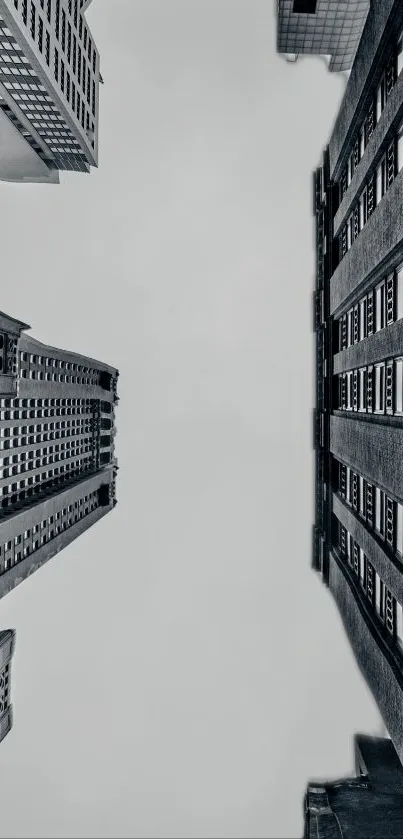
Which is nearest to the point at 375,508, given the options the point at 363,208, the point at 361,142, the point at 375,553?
the point at 375,553

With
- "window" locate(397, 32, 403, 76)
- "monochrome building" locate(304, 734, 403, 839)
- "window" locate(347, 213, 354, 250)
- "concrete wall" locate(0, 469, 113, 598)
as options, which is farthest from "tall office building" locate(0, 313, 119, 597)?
"window" locate(397, 32, 403, 76)

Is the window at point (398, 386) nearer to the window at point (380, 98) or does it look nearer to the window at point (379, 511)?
the window at point (379, 511)

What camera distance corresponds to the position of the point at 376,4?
3984 centimetres

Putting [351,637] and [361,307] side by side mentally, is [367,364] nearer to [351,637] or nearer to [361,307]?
[361,307]

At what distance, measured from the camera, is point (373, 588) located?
4472cm

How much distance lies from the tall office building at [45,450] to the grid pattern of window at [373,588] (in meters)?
40.5

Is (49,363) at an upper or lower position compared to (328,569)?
upper

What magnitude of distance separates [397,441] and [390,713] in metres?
16.6

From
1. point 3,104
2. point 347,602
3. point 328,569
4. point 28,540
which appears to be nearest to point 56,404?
point 28,540

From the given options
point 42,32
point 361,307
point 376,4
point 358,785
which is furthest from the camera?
point 42,32

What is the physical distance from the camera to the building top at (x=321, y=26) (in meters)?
70.2

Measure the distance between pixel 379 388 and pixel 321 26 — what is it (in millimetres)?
55688

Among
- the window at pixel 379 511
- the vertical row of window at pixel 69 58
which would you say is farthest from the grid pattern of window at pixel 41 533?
the vertical row of window at pixel 69 58

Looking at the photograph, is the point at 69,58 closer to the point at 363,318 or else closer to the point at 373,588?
the point at 363,318
